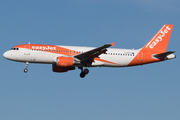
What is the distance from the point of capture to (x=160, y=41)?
170 feet

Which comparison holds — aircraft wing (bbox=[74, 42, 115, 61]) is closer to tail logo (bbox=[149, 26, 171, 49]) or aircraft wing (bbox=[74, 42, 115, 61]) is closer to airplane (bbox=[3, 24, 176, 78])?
airplane (bbox=[3, 24, 176, 78])

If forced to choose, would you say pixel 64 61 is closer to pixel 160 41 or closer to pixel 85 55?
pixel 85 55

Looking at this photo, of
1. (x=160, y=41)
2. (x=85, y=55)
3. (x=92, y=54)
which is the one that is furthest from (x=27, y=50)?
(x=160, y=41)

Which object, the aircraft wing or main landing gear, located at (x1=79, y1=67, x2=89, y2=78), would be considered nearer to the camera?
the aircraft wing

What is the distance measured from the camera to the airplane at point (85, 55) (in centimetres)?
4606

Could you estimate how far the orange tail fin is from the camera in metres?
51.2

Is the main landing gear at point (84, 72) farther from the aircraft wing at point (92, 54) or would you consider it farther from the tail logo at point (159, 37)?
the tail logo at point (159, 37)

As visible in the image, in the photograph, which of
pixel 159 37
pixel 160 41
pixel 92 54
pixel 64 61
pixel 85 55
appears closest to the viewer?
pixel 64 61

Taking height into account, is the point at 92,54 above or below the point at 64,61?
above

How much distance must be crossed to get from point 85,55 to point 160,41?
511 inches

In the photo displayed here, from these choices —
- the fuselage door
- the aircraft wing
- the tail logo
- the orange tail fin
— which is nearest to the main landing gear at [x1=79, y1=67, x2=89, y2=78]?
the aircraft wing

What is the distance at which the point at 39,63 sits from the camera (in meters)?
47.2

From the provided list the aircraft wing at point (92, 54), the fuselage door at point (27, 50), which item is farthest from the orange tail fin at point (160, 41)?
the fuselage door at point (27, 50)

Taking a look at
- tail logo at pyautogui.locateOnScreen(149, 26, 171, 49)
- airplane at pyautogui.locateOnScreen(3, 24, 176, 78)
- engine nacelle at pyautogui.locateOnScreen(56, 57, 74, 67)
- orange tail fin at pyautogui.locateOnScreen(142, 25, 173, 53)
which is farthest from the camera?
tail logo at pyautogui.locateOnScreen(149, 26, 171, 49)
